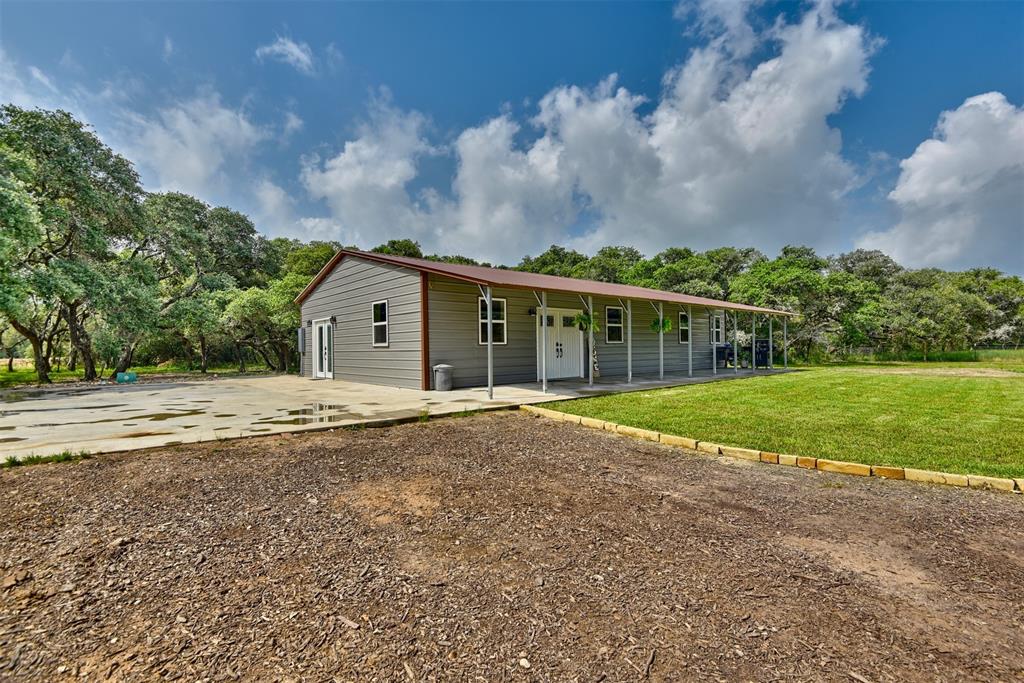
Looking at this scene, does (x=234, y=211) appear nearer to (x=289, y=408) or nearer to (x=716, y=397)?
(x=289, y=408)

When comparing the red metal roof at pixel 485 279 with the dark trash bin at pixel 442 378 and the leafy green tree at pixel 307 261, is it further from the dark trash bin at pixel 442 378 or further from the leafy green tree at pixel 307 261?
the leafy green tree at pixel 307 261

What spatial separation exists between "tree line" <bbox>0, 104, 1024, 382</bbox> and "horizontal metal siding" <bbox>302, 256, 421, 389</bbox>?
15.5 feet

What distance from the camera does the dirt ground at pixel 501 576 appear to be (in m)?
1.67

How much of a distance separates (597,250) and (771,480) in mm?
43736

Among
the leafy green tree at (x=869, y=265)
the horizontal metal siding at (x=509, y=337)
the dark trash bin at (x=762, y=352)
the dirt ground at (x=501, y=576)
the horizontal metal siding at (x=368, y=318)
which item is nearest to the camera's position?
the dirt ground at (x=501, y=576)

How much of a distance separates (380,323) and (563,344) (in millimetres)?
5231

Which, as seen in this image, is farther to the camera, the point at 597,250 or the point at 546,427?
the point at 597,250

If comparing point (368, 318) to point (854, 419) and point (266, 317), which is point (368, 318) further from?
point (854, 419)

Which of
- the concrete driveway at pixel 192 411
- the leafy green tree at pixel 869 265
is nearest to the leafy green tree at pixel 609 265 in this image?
the leafy green tree at pixel 869 265

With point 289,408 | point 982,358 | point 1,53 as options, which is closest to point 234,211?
point 1,53

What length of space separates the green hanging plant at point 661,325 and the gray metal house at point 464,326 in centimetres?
14

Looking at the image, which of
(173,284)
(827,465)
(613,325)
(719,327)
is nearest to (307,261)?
(173,284)

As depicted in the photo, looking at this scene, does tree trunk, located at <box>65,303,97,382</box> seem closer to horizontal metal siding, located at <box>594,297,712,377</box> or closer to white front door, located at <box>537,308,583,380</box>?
white front door, located at <box>537,308,583,380</box>

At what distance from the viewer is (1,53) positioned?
12.0m
